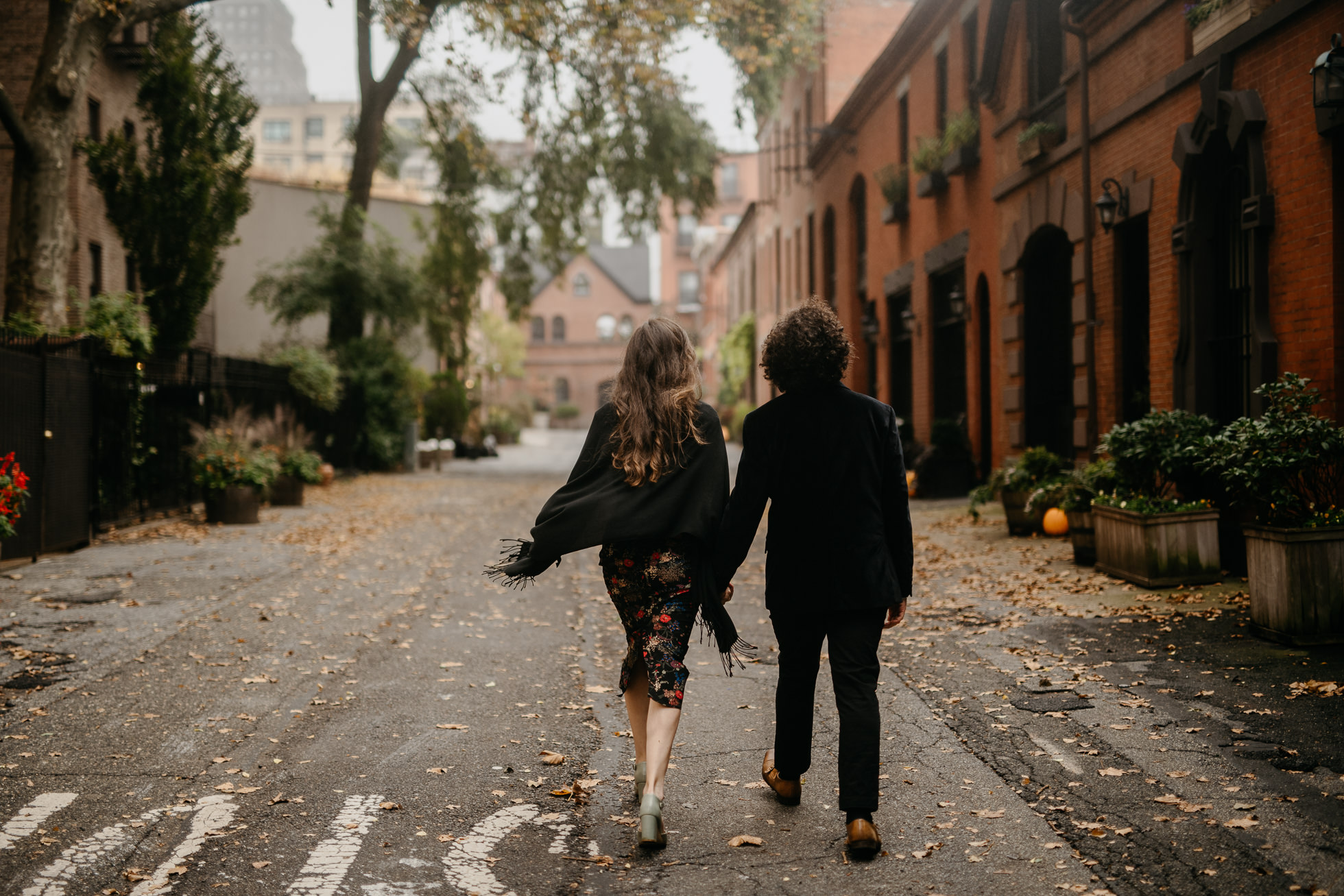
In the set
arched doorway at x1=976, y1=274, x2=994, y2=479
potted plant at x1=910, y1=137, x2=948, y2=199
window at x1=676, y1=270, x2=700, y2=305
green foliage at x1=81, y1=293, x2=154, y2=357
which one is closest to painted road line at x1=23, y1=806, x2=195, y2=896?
green foliage at x1=81, y1=293, x2=154, y2=357

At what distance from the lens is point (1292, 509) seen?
6.70 meters

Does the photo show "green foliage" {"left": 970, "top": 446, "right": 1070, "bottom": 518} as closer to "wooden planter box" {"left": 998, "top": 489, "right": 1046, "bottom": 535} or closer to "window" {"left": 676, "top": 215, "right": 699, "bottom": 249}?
"wooden planter box" {"left": 998, "top": 489, "right": 1046, "bottom": 535}

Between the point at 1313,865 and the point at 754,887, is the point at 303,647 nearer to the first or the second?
the point at 754,887

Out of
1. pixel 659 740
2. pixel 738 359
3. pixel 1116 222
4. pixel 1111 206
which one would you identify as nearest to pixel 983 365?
pixel 1116 222

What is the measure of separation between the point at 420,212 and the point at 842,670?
109ft

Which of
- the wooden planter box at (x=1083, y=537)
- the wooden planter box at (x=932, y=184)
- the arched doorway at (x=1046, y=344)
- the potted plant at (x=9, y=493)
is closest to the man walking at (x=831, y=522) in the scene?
the wooden planter box at (x=1083, y=537)

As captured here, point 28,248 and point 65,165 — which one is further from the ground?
point 65,165

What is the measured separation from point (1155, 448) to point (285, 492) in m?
13.7

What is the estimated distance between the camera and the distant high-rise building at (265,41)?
158 meters

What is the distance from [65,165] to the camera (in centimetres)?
1398

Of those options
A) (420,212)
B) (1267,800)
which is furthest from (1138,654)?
(420,212)

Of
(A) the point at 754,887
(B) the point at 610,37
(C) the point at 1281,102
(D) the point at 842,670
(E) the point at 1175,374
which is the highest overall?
(B) the point at 610,37

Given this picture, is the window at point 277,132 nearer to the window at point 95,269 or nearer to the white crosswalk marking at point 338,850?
the window at point 95,269

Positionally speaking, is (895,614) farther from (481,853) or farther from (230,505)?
(230,505)
